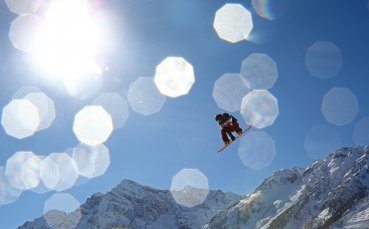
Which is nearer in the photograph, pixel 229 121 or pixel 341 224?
pixel 229 121

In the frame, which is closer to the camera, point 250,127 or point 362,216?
point 250,127

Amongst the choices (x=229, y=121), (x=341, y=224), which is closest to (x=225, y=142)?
(x=229, y=121)

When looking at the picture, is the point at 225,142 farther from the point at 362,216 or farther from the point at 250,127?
the point at 362,216

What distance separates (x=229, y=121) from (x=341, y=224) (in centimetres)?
15634

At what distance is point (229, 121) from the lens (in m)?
46.3

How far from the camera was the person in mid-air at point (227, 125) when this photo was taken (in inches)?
1807

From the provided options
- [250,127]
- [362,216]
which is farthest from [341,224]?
[250,127]

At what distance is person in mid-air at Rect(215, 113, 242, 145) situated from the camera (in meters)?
45.9

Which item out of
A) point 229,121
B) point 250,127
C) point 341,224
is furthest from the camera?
point 341,224

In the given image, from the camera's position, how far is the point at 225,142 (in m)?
47.8

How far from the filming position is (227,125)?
4653 centimetres

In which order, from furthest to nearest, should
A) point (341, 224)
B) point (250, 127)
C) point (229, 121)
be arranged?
1. point (341, 224)
2. point (250, 127)
3. point (229, 121)

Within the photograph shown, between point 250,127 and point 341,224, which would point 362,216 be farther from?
point 250,127

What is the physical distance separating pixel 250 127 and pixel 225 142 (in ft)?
11.9
